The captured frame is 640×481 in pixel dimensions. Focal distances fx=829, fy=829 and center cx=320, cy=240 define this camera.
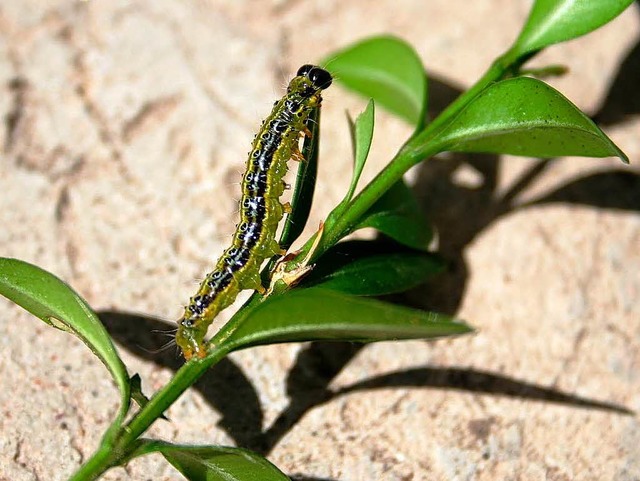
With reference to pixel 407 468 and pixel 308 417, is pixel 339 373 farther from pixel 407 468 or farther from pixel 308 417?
pixel 407 468

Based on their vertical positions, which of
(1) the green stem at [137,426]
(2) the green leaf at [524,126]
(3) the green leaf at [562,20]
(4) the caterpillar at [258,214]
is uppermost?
(3) the green leaf at [562,20]

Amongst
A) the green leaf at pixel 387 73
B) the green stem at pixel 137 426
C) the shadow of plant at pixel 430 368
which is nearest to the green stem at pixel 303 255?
the green stem at pixel 137 426

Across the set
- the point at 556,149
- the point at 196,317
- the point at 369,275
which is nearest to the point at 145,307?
the point at 196,317

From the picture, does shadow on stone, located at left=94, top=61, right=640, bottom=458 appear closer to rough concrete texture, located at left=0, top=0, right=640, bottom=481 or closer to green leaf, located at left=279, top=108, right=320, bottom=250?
rough concrete texture, located at left=0, top=0, right=640, bottom=481

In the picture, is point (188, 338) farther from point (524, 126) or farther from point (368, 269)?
point (524, 126)

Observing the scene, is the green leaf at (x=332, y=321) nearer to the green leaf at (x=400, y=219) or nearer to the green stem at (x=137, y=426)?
the green stem at (x=137, y=426)
